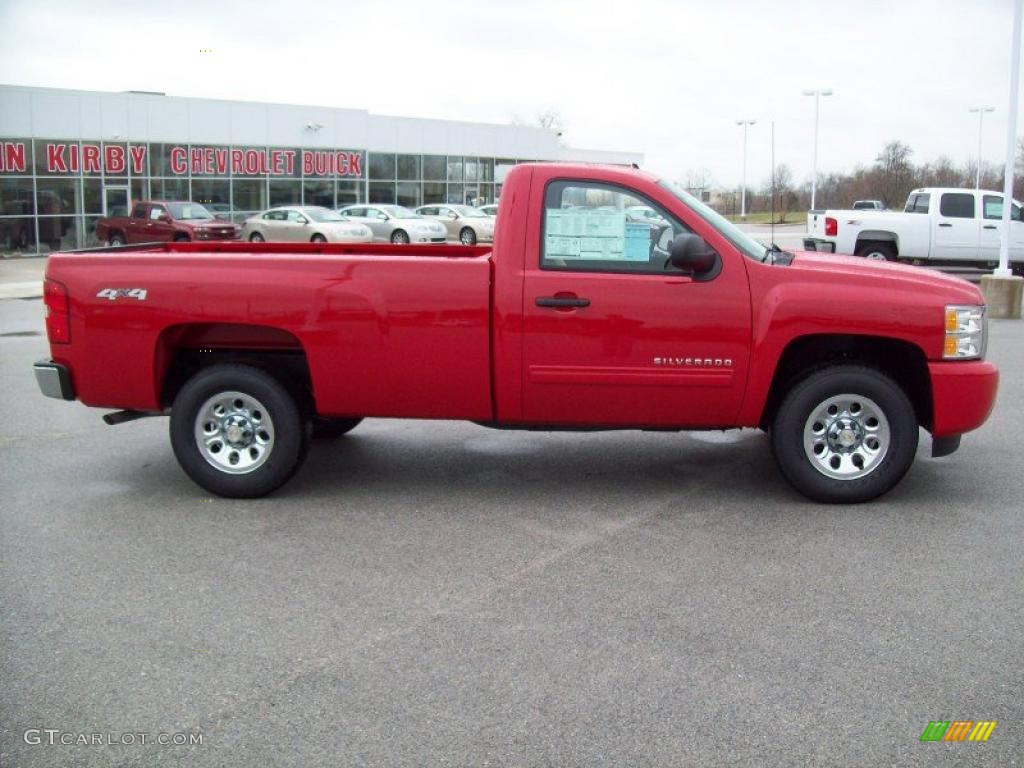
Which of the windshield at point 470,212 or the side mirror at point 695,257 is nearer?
the side mirror at point 695,257

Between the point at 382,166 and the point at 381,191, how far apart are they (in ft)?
3.65

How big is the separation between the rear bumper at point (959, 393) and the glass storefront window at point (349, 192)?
1706 inches

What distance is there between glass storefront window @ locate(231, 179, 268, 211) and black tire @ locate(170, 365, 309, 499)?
126ft

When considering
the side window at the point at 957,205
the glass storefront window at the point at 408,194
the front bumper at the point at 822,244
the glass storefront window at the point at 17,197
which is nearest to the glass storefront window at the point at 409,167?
the glass storefront window at the point at 408,194

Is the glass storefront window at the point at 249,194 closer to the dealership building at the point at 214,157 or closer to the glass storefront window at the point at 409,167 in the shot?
the dealership building at the point at 214,157

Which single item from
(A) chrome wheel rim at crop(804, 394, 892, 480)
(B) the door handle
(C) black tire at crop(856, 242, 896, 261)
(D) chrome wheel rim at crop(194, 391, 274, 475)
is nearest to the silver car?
(C) black tire at crop(856, 242, 896, 261)

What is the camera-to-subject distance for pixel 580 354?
6383 millimetres

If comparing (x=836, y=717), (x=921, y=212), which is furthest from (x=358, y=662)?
(x=921, y=212)

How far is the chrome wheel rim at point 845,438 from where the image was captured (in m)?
6.46

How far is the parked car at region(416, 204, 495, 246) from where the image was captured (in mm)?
38375

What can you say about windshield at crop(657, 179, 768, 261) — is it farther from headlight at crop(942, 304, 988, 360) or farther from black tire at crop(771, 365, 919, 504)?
headlight at crop(942, 304, 988, 360)

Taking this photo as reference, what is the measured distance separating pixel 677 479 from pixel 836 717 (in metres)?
3.41

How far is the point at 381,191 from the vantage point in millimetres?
49438

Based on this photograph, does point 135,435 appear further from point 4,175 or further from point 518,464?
point 4,175
